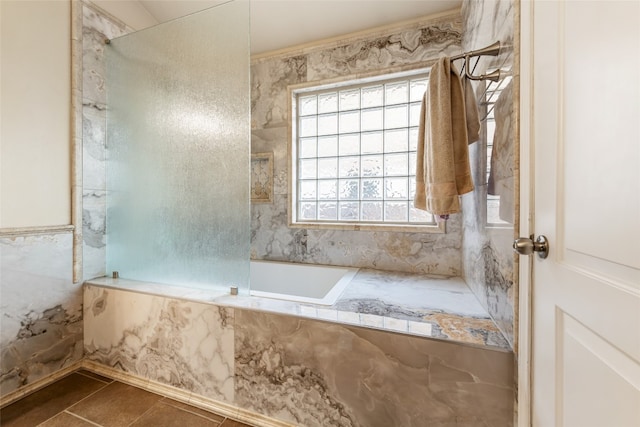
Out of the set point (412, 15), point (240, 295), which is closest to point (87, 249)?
point (240, 295)

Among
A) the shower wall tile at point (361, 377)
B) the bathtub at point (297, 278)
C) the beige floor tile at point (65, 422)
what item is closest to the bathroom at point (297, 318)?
the shower wall tile at point (361, 377)

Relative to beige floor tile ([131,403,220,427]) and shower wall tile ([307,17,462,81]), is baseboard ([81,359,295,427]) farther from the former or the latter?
shower wall tile ([307,17,462,81])

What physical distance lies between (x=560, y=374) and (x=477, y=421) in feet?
1.32

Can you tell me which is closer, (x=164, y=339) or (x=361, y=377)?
(x=361, y=377)

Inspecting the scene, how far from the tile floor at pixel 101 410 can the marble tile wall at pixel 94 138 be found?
26.2 inches

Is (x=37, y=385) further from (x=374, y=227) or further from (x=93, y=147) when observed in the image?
(x=374, y=227)

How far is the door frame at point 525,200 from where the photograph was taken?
31.5 inches

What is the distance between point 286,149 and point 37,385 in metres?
2.23

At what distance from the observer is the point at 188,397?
1344 millimetres

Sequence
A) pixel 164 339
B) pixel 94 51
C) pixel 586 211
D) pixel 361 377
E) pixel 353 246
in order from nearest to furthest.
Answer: pixel 586 211 < pixel 361 377 < pixel 164 339 < pixel 94 51 < pixel 353 246

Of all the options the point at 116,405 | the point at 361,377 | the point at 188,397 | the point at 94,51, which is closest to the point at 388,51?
the point at 94,51

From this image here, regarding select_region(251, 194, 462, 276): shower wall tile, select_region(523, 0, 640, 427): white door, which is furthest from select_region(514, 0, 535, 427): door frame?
select_region(251, 194, 462, 276): shower wall tile

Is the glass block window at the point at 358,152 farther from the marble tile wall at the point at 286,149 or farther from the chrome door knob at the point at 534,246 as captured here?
the chrome door knob at the point at 534,246

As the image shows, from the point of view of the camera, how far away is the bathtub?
2.11m
